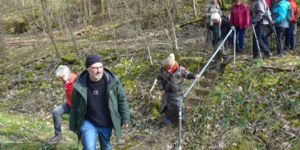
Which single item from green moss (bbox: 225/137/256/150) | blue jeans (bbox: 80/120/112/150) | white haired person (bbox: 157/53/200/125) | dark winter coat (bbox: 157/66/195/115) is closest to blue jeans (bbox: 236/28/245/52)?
white haired person (bbox: 157/53/200/125)

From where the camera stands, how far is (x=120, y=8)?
22.6m

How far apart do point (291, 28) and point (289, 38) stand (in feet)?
1.04

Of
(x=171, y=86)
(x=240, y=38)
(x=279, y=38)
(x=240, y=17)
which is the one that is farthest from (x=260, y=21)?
(x=171, y=86)

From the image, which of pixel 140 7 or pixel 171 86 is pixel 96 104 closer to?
pixel 171 86

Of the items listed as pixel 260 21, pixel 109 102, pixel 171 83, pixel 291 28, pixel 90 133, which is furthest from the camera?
pixel 291 28

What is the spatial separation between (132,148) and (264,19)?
19.1 feet

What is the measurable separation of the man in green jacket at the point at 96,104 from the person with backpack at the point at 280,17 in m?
7.58

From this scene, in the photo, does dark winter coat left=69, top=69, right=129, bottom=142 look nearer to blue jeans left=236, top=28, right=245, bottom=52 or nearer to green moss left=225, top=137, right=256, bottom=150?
green moss left=225, top=137, right=256, bottom=150

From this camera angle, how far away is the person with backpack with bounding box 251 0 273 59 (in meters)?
12.2

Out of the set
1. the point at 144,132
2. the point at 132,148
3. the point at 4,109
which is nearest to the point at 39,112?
the point at 4,109

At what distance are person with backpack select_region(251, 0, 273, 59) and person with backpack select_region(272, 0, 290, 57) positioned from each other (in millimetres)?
300

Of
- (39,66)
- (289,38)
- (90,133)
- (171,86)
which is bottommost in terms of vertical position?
(39,66)

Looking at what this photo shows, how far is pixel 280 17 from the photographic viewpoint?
1235 cm

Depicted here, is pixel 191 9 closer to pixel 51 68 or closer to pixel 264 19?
pixel 51 68
